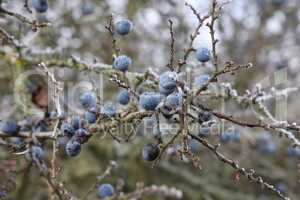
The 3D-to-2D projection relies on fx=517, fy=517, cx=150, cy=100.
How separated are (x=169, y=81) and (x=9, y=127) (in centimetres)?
57

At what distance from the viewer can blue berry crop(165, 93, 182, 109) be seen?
4.16 feet

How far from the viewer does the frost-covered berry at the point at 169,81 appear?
4.18 feet

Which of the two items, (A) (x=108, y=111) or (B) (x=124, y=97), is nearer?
(A) (x=108, y=111)

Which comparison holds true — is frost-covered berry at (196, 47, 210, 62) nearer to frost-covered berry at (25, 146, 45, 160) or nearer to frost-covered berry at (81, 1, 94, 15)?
frost-covered berry at (25, 146, 45, 160)

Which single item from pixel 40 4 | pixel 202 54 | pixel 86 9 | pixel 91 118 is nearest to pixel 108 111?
pixel 91 118

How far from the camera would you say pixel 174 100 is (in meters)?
1.27

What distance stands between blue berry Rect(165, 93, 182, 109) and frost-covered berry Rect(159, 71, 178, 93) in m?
0.03

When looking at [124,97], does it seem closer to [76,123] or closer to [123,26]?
[76,123]

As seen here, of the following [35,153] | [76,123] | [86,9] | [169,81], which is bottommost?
[35,153]

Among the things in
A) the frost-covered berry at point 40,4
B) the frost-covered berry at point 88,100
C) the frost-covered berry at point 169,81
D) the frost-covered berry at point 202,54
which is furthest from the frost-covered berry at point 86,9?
the frost-covered berry at point 169,81

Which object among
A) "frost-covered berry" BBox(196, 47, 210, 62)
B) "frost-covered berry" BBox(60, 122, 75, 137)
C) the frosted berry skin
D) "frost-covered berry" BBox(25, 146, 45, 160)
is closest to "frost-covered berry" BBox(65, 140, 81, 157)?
"frost-covered berry" BBox(60, 122, 75, 137)

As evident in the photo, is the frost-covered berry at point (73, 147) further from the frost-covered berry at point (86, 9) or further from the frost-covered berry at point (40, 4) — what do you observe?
the frost-covered berry at point (86, 9)

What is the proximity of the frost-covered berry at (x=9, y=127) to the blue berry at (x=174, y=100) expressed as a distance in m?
0.55

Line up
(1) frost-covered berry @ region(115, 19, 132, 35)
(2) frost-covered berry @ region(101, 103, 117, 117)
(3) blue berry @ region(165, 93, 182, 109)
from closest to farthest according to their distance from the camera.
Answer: (3) blue berry @ region(165, 93, 182, 109), (2) frost-covered berry @ region(101, 103, 117, 117), (1) frost-covered berry @ region(115, 19, 132, 35)
